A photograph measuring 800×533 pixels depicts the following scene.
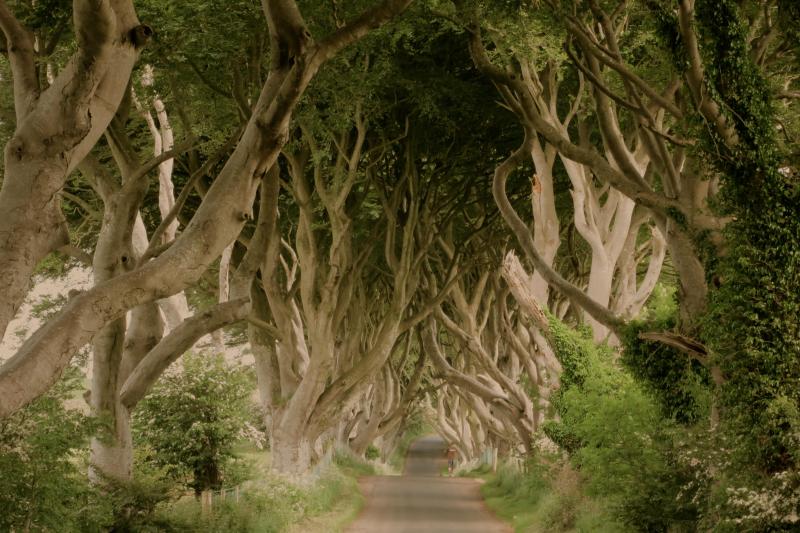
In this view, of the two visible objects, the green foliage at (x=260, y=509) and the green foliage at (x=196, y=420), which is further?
the green foliage at (x=196, y=420)

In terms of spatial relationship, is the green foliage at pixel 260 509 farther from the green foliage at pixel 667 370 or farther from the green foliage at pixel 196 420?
the green foliage at pixel 667 370

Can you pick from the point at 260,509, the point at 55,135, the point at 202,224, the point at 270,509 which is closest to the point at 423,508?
the point at 270,509

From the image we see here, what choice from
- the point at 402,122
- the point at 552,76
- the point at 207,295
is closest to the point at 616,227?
the point at 552,76

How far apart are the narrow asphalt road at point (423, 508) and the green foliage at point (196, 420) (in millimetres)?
4538

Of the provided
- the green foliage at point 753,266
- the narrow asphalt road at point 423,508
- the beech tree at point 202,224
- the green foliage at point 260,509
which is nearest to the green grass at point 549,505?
the narrow asphalt road at point 423,508

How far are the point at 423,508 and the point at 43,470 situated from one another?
644 inches

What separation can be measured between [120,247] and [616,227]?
1085cm

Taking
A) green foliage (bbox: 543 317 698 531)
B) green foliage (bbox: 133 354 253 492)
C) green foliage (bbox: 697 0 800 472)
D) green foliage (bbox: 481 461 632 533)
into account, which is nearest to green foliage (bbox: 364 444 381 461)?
green foliage (bbox: 481 461 632 533)

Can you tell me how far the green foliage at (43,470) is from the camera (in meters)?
9.34

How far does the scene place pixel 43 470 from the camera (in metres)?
9.75

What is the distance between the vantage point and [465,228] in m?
29.0

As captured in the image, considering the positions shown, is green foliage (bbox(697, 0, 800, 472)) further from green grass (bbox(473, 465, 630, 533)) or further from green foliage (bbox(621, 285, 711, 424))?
green grass (bbox(473, 465, 630, 533))

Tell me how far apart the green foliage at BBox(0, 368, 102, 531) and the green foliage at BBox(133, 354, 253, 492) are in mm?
5296

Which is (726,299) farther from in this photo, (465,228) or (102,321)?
(465,228)
